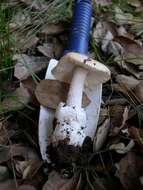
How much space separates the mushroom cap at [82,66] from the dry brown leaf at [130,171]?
0.77ft

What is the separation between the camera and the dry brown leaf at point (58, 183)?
3.45ft

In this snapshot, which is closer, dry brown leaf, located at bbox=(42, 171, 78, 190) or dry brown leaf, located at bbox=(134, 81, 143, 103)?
dry brown leaf, located at bbox=(42, 171, 78, 190)

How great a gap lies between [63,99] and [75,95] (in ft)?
0.19

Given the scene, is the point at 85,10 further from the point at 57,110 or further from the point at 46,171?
the point at 46,171

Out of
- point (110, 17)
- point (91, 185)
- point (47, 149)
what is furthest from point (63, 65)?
point (110, 17)

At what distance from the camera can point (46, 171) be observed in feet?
3.60

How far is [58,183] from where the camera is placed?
106 centimetres

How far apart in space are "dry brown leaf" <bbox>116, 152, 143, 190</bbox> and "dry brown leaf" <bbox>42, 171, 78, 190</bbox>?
119 millimetres

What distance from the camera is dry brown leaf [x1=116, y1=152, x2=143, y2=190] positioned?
1.02 metres

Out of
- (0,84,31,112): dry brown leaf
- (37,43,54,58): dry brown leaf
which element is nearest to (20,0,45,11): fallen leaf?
(37,43,54,58): dry brown leaf

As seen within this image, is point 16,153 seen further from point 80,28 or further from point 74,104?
point 80,28

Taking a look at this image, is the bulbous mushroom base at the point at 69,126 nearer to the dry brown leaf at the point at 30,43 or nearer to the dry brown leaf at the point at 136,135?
the dry brown leaf at the point at 136,135

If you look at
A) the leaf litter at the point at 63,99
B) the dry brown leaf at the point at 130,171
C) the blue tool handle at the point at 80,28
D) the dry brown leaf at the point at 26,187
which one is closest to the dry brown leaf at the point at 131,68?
the leaf litter at the point at 63,99

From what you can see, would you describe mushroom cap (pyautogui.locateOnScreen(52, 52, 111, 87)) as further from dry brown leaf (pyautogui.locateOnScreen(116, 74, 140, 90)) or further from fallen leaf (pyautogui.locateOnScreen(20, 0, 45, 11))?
fallen leaf (pyautogui.locateOnScreen(20, 0, 45, 11))
